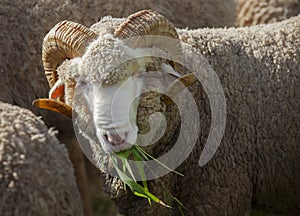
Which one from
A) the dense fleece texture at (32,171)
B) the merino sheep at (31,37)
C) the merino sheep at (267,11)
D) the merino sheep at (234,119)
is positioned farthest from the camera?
the merino sheep at (267,11)

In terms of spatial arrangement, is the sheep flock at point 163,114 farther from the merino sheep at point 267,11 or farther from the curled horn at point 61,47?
the merino sheep at point 267,11

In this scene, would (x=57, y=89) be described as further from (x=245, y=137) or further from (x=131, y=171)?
(x=245, y=137)

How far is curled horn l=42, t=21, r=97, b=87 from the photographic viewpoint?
4.39m

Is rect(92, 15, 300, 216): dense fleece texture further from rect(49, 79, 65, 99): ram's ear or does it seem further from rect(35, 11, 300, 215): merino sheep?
rect(49, 79, 65, 99): ram's ear

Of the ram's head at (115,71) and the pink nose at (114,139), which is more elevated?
the ram's head at (115,71)

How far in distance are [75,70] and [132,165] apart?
629 millimetres

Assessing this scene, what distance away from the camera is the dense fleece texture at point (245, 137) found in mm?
4727

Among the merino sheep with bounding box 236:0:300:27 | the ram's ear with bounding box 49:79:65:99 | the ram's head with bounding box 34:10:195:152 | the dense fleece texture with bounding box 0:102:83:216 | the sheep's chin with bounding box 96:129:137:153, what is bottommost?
the dense fleece texture with bounding box 0:102:83:216

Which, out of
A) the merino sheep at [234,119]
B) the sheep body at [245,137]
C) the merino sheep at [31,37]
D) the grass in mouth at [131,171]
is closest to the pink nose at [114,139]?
the grass in mouth at [131,171]

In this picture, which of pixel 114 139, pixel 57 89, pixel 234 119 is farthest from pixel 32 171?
pixel 234 119

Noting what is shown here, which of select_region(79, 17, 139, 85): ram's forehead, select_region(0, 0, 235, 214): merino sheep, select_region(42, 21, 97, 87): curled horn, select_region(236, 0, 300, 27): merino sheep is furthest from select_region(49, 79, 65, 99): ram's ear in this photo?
select_region(236, 0, 300, 27): merino sheep

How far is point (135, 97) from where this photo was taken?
14.1 ft

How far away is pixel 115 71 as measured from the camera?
4262 mm

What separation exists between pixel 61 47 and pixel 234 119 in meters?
1.13
